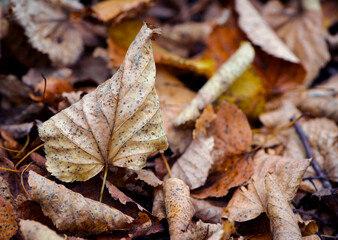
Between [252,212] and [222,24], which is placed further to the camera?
[222,24]

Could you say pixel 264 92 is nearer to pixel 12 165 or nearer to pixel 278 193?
pixel 278 193

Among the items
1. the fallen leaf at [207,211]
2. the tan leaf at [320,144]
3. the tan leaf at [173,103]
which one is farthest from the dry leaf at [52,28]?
the tan leaf at [320,144]

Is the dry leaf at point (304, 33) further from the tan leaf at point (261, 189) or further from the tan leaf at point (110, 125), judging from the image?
the tan leaf at point (110, 125)

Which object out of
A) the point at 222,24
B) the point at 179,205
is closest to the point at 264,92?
the point at 222,24

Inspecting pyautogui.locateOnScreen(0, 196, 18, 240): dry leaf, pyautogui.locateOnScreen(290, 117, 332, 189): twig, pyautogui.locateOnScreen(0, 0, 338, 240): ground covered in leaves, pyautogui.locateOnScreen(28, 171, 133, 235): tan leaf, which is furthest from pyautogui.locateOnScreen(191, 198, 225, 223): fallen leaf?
pyautogui.locateOnScreen(0, 196, 18, 240): dry leaf

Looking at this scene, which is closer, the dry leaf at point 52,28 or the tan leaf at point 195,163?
the tan leaf at point 195,163

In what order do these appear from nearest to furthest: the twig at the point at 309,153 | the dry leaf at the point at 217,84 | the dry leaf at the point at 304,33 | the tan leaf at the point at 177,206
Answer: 1. the tan leaf at the point at 177,206
2. the twig at the point at 309,153
3. the dry leaf at the point at 217,84
4. the dry leaf at the point at 304,33

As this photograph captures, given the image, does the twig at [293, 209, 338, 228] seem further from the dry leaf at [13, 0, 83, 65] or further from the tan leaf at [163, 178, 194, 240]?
the dry leaf at [13, 0, 83, 65]

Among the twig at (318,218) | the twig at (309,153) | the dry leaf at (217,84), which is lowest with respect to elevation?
the twig at (318,218)
